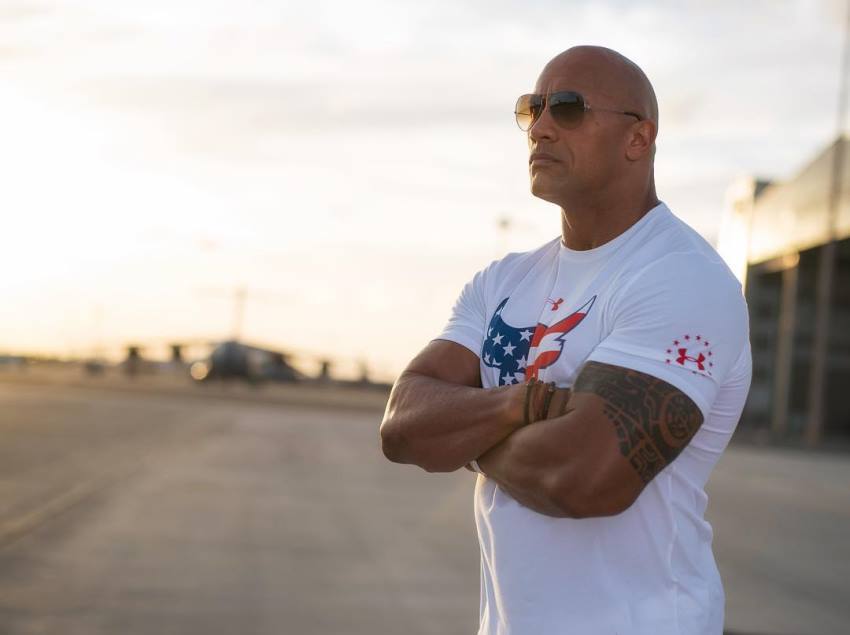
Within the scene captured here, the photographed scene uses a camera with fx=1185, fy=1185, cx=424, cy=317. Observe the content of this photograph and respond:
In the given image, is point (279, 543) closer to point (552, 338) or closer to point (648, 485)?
point (552, 338)

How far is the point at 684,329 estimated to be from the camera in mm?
2383

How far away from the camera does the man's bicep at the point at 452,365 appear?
2953 millimetres

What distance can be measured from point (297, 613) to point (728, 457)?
21004 mm

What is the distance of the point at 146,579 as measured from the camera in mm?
8422

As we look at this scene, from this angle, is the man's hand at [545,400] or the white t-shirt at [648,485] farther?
the man's hand at [545,400]

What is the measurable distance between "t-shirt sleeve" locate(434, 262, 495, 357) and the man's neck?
0.34 m

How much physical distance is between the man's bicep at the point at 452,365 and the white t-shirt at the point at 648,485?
0.29 meters

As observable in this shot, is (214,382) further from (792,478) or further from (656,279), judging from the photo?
(656,279)

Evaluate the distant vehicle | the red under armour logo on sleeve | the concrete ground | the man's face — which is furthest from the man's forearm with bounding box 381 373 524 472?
the distant vehicle

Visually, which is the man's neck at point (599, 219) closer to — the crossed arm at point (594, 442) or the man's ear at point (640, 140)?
the man's ear at point (640, 140)

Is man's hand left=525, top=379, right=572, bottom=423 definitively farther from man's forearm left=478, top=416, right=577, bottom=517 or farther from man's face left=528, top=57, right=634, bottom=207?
man's face left=528, top=57, right=634, bottom=207

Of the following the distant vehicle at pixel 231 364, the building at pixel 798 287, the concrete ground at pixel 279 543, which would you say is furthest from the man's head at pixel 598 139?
the distant vehicle at pixel 231 364

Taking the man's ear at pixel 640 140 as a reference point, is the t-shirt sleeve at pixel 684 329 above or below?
below

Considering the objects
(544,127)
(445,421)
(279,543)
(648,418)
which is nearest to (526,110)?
(544,127)
